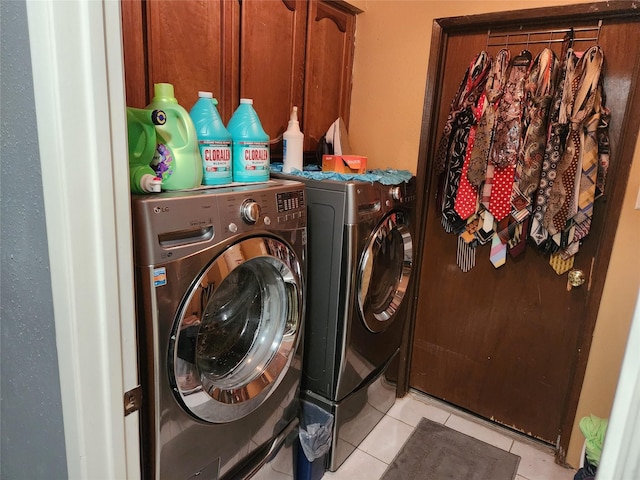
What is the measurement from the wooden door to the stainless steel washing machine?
30 cm

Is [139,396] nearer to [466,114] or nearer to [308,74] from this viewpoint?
[308,74]

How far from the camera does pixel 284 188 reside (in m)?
1.38

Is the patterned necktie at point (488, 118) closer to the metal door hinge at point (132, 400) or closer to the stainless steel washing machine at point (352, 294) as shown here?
the stainless steel washing machine at point (352, 294)

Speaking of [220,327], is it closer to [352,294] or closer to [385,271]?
[352,294]

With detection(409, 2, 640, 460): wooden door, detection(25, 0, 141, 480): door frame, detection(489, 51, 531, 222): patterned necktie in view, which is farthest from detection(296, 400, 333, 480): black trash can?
detection(489, 51, 531, 222): patterned necktie

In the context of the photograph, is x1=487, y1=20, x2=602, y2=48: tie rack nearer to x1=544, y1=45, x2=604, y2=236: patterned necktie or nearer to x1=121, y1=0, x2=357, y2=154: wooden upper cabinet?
x1=544, y1=45, x2=604, y2=236: patterned necktie

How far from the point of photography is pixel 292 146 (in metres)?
1.83

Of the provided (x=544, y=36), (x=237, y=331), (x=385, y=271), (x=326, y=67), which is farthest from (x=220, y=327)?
(x=544, y=36)

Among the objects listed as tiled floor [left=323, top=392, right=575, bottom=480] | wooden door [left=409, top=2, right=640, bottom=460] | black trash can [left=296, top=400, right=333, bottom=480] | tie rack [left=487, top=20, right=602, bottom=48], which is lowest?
tiled floor [left=323, top=392, right=575, bottom=480]

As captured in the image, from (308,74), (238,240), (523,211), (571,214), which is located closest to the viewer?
(238,240)

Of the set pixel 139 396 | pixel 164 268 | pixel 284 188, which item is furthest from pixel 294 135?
pixel 139 396

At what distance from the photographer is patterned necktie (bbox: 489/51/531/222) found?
183 cm

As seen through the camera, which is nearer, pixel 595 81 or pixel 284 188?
pixel 284 188

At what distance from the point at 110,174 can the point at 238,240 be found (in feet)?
1.65
